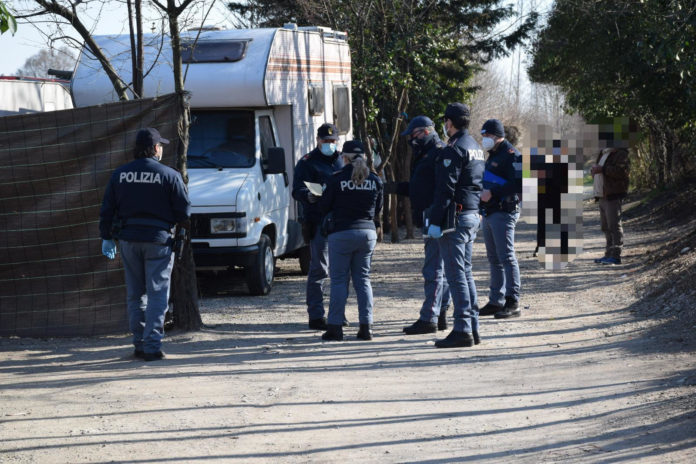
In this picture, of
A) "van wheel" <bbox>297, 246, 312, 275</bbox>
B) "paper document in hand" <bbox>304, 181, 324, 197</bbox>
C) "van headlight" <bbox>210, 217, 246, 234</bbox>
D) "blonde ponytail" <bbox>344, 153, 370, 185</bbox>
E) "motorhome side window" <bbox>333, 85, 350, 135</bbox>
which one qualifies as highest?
"motorhome side window" <bbox>333, 85, 350, 135</bbox>

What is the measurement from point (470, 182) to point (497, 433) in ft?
10.2

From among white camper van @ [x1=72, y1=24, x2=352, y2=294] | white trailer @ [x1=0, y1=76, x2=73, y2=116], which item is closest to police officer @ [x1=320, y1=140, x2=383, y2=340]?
white camper van @ [x1=72, y1=24, x2=352, y2=294]

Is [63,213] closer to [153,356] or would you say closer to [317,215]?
[153,356]

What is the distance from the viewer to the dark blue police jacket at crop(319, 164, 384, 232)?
8.68 metres

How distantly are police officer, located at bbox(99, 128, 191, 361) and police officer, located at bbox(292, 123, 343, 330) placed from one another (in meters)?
1.77

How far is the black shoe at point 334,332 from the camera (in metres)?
8.91

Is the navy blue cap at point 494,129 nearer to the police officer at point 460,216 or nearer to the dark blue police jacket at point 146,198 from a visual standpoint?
the police officer at point 460,216

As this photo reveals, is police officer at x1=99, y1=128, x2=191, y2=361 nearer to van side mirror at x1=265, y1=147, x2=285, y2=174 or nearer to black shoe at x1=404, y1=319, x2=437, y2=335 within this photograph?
black shoe at x1=404, y1=319, x2=437, y2=335

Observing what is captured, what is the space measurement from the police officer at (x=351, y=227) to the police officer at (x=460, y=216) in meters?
0.76

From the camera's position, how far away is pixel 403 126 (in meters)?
21.2

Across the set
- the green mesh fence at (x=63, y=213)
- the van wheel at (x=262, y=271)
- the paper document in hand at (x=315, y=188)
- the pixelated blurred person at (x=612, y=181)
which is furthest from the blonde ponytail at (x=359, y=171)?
the pixelated blurred person at (x=612, y=181)

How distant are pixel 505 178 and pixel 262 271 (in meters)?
3.65

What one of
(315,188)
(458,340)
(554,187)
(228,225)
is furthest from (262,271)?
(458,340)

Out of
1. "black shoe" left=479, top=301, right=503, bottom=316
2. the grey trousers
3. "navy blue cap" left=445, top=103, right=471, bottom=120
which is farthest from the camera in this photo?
the grey trousers
